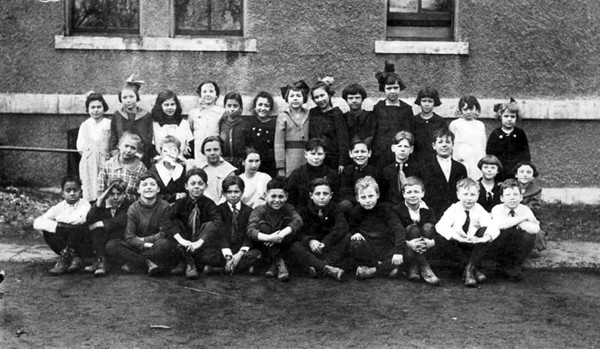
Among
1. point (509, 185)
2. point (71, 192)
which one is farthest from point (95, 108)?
point (509, 185)

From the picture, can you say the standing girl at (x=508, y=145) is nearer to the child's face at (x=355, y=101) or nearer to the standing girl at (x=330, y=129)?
the child's face at (x=355, y=101)

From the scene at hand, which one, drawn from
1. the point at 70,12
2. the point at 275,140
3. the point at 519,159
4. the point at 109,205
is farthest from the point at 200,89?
the point at 519,159

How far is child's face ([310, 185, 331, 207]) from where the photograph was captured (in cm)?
748

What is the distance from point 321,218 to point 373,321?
57.9 inches

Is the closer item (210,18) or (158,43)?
(158,43)

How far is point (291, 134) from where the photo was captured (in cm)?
827

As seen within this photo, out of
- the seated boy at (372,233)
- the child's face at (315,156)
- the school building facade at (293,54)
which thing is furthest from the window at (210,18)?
the seated boy at (372,233)

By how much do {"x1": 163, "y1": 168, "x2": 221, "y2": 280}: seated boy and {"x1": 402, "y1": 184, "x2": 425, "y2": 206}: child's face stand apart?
5.05 feet

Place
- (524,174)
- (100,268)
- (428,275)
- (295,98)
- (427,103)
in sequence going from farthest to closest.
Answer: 1. (427,103)
2. (295,98)
3. (524,174)
4. (100,268)
5. (428,275)

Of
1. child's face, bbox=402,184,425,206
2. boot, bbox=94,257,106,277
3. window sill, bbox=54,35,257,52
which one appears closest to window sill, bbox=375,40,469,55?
window sill, bbox=54,35,257,52

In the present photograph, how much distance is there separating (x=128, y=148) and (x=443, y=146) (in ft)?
8.74

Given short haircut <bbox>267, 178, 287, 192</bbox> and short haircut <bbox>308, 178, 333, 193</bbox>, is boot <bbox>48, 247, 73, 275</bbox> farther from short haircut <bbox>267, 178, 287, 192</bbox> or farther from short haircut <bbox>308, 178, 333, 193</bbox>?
short haircut <bbox>308, 178, 333, 193</bbox>

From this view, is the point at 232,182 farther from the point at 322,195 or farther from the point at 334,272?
the point at 334,272

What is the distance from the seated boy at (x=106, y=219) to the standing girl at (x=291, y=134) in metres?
1.47
